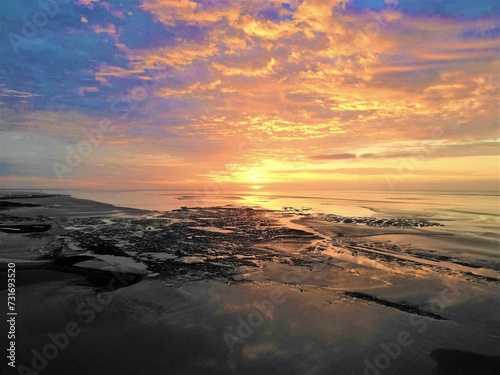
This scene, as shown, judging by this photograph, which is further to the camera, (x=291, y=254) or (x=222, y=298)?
(x=291, y=254)

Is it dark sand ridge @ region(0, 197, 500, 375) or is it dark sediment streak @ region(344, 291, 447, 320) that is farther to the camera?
dark sediment streak @ region(344, 291, 447, 320)

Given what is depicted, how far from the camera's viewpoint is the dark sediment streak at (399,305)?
876 centimetres

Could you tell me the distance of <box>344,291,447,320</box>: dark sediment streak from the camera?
8.76 m

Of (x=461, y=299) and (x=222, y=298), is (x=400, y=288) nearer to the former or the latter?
(x=461, y=299)

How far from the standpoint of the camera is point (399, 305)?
9.34m

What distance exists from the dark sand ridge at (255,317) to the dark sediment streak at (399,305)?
23 centimetres

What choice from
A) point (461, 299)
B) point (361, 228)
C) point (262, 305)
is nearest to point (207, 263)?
point (262, 305)

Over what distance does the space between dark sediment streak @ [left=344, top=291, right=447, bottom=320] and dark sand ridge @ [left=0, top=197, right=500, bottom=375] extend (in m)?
0.23

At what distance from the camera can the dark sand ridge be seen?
20.8 ft

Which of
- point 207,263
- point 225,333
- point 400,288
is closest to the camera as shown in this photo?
point 225,333

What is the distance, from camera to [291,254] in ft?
51.9

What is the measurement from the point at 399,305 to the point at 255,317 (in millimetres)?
4677

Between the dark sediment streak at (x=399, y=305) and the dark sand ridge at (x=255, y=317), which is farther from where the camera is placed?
the dark sediment streak at (x=399, y=305)

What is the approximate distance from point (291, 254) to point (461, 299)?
302 inches
